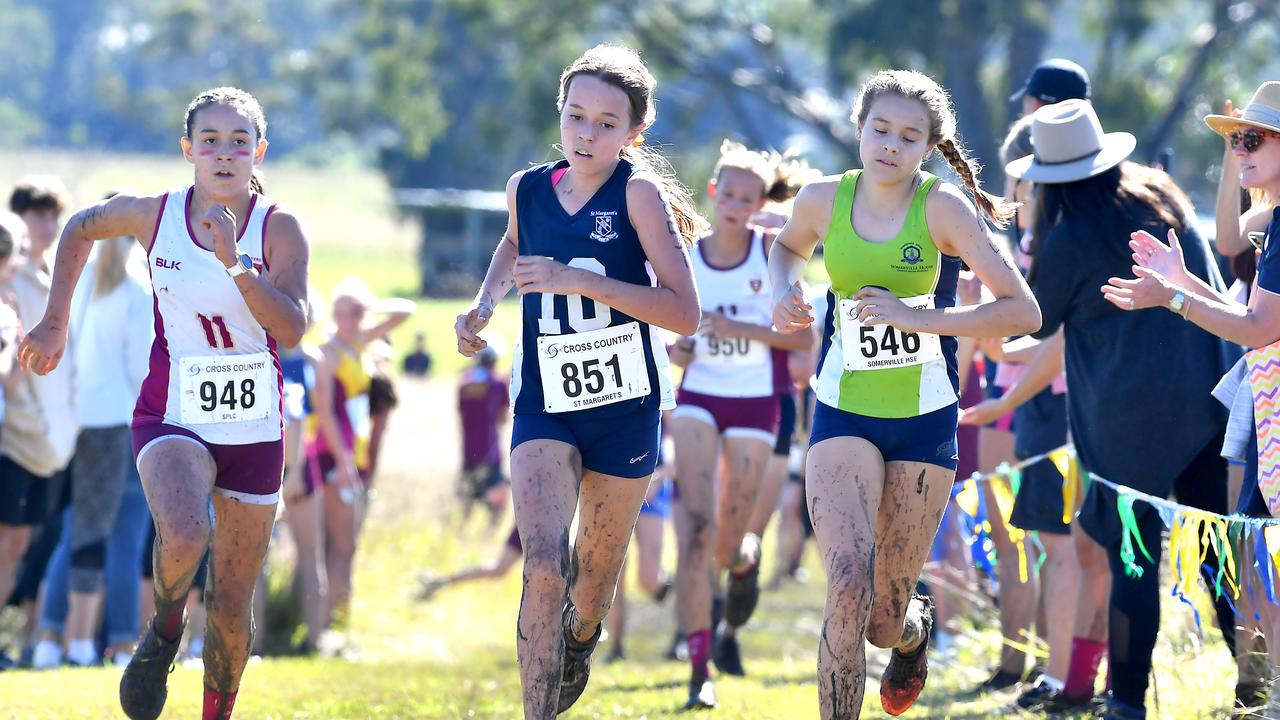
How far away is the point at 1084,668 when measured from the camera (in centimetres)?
697

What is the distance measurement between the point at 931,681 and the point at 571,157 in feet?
13.4

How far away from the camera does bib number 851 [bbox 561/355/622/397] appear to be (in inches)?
214

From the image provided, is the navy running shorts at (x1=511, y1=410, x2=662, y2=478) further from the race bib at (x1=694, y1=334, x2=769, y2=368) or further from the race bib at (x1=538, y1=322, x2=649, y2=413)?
the race bib at (x1=694, y1=334, x2=769, y2=368)

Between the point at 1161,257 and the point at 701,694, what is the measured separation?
3.17 metres

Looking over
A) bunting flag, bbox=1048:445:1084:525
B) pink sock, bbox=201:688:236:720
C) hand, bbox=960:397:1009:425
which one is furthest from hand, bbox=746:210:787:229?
pink sock, bbox=201:688:236:720

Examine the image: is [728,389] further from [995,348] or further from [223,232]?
[223,232]

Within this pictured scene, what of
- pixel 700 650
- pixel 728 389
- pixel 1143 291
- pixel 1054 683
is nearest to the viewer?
pixel 1143 291

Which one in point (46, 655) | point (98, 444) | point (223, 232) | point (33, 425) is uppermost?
point (223, 232)

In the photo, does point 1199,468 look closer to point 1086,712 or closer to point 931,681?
point 1086,712

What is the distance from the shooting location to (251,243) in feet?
18.7

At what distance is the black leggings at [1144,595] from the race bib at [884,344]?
1.35 metres

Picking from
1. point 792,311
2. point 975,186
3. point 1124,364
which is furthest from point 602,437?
point 1124,364

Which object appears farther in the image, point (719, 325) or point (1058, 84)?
point (719, 325)

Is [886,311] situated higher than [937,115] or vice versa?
[937,115]
